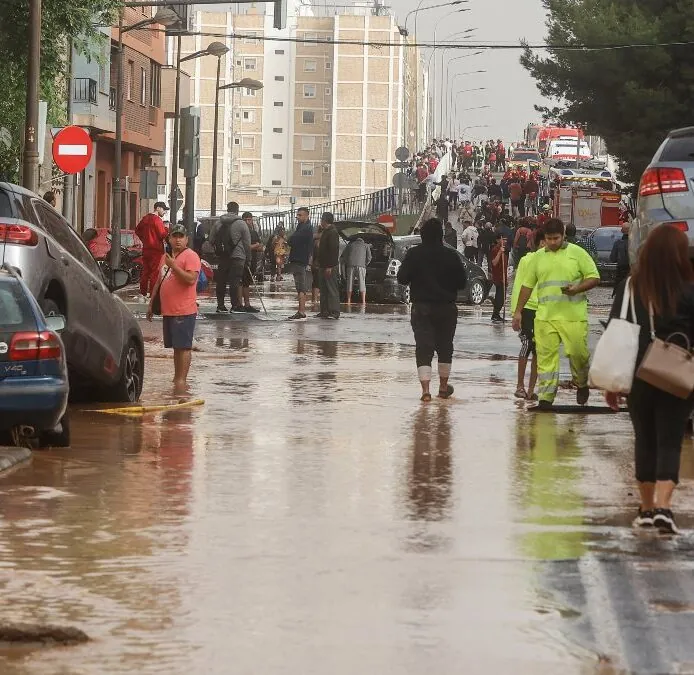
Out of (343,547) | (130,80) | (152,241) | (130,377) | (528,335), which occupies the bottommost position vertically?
(343,547)

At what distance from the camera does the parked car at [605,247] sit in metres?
55.0

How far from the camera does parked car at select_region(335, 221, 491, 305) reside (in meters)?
41.3

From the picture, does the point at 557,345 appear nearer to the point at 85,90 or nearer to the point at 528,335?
the point at 528,335

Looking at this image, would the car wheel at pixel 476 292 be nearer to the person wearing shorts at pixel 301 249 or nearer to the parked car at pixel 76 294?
the person wearing shorts at pixel 301 249

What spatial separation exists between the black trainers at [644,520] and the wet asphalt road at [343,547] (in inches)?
2.9

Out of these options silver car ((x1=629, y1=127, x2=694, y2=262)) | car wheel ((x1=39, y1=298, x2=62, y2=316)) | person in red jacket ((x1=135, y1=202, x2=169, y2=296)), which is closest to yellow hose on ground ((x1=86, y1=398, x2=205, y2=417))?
car wheel ((x1=39, y1=298, x2=62, y2=316))

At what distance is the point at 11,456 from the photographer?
12.6 meters

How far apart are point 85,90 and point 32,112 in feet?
97.0

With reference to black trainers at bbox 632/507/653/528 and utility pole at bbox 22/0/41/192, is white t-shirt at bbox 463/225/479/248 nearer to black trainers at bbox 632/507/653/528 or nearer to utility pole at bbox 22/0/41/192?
utility pole at bbox 22/0/41/192

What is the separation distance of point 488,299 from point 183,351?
27647 mm

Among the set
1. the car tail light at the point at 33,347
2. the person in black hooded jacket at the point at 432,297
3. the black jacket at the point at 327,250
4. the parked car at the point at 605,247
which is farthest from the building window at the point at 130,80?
the car tail light at the point at 33,347

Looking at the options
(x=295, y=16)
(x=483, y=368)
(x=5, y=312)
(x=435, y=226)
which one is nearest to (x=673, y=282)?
(x=5, y=312)

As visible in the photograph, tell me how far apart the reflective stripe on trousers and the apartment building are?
3702 centimetres

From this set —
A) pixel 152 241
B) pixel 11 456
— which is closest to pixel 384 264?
pixel 152 241
